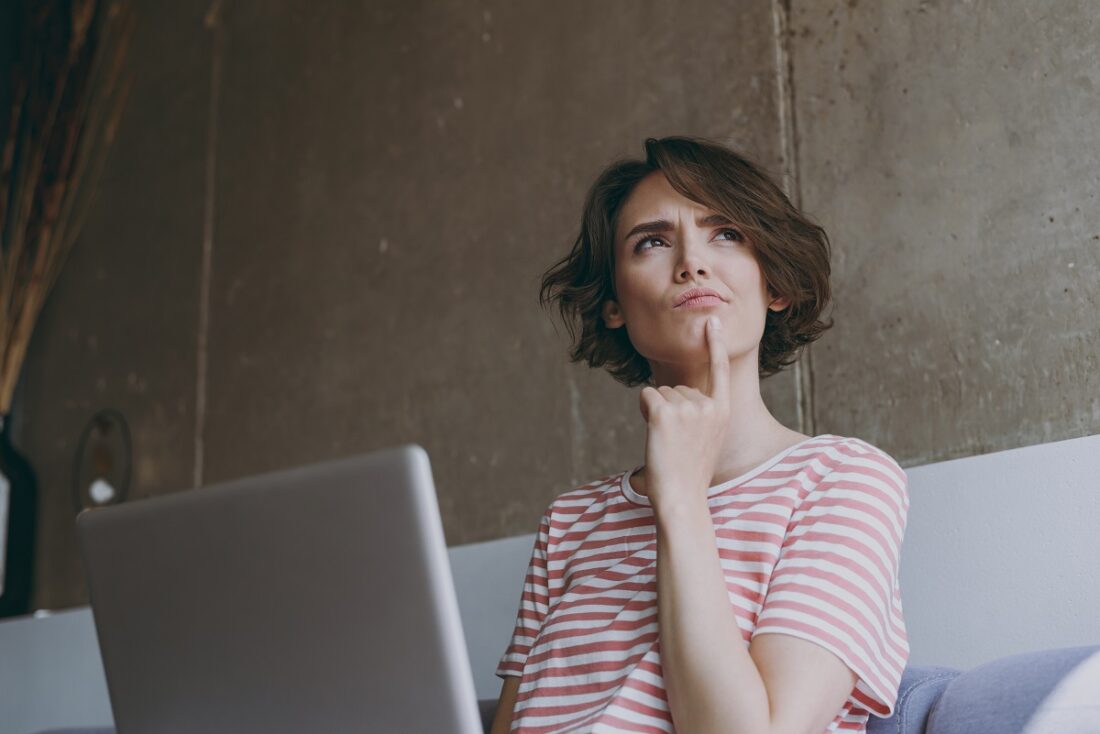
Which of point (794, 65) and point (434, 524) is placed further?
point (794, 65)

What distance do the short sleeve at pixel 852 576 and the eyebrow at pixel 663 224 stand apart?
0.41 meters

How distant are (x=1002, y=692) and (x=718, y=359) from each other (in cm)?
53

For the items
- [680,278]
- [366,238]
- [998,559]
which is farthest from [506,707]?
[366,238]

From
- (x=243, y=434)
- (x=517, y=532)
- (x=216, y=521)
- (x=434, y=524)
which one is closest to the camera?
(x=434, y=524)

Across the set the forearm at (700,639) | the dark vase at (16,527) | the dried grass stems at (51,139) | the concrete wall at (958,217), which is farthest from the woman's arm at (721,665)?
the dried grass stems at (51,139)

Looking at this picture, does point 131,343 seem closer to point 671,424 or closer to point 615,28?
point 615,28

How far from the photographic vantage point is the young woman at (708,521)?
4.22 ft

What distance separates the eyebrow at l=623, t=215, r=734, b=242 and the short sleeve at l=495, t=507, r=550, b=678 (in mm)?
449

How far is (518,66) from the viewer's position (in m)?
2.79

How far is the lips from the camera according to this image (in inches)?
64.6

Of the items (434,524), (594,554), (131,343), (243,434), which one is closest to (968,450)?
(594,554)

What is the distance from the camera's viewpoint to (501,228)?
8.91ft

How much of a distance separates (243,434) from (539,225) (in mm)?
1072

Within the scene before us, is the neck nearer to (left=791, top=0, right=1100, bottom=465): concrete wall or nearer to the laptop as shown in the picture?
(left=791, top=0, right=1100, bottom=465): concrete wall
